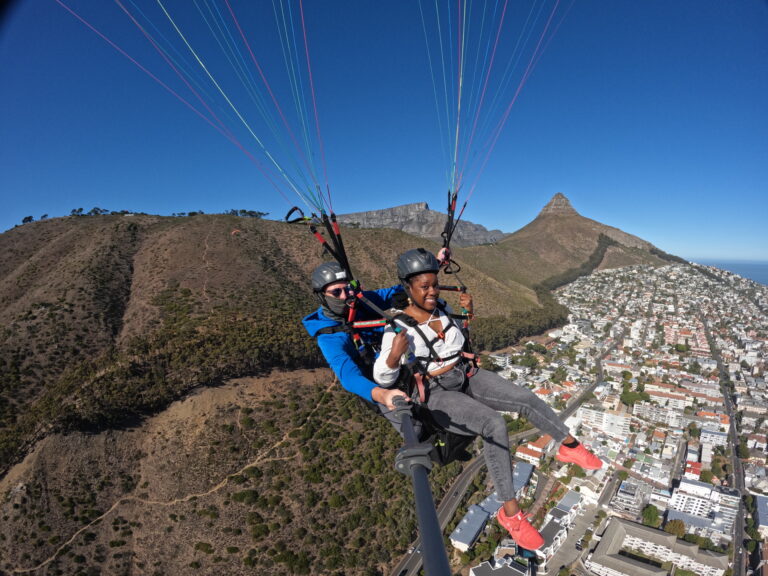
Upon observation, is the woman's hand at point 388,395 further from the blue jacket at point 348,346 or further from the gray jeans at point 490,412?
the gray jeans at point 490,412

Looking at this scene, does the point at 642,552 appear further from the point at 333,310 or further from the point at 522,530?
the point at 333,310

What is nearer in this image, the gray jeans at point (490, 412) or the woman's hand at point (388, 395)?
the woman's hand at point (388, 395)

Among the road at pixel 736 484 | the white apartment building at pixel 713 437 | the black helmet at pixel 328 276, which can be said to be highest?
the black helmet at pixel 328 276

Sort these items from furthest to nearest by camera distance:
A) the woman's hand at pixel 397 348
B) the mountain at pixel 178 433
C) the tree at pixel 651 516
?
1. the tree at pixel 651 516
2. the mountain at pixel 178 433
3. the woman's hand at pixel 397 348

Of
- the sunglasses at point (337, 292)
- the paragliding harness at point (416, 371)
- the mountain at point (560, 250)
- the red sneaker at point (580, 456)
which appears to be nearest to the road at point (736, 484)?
the red sneaker at point (580, 456)

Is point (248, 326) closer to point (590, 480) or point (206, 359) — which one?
point (206, 359)

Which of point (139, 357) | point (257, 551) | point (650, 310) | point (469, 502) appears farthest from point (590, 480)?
point (650, 310)

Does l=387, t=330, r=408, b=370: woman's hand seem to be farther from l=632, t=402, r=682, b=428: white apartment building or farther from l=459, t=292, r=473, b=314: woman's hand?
l=632, t=402, r=682, b=428: white apartment building

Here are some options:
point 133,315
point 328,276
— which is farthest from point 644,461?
point 133,315
